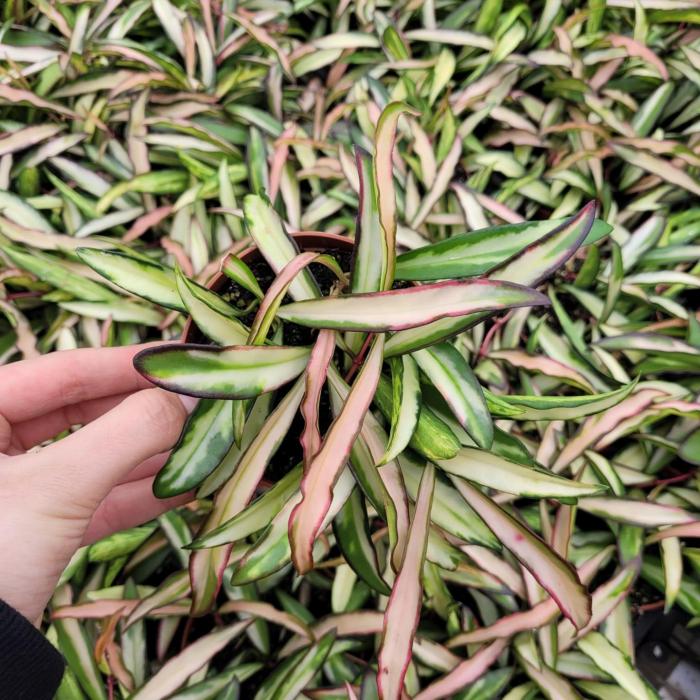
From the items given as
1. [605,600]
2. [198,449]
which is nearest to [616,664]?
[605,600]

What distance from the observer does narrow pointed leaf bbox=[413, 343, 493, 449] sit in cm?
52

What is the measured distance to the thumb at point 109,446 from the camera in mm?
510

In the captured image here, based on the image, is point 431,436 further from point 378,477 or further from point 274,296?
point 274,296

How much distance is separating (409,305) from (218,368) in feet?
0.57

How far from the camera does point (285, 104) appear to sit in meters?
1.08

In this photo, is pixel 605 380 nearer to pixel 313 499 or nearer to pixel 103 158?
pixel 313 499

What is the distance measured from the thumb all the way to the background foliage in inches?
13.1

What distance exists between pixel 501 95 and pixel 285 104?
1.36 ft

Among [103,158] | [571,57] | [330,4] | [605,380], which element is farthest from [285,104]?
[605,380]

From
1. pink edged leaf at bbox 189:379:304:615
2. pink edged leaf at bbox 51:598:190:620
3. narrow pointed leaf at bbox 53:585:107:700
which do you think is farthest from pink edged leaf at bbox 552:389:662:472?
narrow pointed leaf at bbox 53:585:107:700

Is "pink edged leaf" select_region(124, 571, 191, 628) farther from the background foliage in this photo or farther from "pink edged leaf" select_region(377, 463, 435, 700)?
"pink edged leaf" select_region(377, 463, 435, 700)

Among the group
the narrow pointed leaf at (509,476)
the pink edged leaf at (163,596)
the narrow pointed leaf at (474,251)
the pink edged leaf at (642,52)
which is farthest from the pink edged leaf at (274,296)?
the pink edged leaf at (642,52)

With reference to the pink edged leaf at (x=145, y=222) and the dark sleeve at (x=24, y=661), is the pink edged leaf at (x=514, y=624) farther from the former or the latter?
the pink edged leaf at (x=145, y=222)

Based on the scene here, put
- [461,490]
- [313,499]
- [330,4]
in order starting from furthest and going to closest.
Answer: [330,4], [461,490], [313,499]
